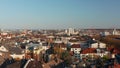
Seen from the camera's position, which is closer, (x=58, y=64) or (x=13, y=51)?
(x=58, y=64)

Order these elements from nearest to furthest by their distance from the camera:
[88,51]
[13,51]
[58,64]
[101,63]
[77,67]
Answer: [101,63], [77,67], [58,64], [13,51], [88,51]

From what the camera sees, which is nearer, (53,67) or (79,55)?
(53,67)

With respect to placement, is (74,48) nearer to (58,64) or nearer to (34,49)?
(34,49)

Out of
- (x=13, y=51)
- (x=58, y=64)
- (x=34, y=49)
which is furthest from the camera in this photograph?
(x=34, y=49)

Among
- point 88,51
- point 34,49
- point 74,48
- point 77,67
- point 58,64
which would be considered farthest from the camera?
point 74,48

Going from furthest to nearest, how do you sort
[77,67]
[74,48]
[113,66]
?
[74,48] → [77,67] → [113,66]

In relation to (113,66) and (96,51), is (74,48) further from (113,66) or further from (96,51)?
(113,66)

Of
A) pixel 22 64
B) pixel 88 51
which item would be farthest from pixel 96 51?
pixel 22 64

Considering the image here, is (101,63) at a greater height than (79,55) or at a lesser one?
greater

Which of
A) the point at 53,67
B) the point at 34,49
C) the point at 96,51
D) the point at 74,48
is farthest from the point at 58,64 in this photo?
the point at 74,48
